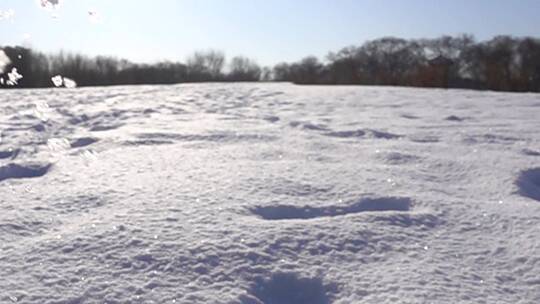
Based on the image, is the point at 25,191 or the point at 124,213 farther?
the point at 25,191

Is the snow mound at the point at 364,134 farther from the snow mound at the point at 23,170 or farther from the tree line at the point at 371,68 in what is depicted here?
the tree line at the point at 371,68

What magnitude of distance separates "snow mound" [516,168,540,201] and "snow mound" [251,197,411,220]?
0.61m

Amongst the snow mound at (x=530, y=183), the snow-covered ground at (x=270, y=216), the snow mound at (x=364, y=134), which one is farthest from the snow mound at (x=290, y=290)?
the snow mound at (x=364, y=134)

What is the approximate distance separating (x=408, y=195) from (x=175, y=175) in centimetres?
107

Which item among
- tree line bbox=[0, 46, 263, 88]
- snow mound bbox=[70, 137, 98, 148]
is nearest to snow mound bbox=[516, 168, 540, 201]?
snow mound bbox=[70, 137, 98, 148]

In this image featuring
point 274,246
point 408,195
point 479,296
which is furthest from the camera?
point 408,195

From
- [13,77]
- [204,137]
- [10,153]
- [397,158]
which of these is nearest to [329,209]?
[397,158]

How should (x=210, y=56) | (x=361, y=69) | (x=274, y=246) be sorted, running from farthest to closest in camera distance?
(x=361, y=69), (x=210, y=56), (x=274, y=246)

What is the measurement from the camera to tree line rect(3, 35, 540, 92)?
2061 cm

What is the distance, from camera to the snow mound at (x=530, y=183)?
2510 millimetres

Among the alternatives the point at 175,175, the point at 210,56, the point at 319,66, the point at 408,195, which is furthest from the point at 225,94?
the point at 319,66

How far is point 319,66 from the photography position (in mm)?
39906

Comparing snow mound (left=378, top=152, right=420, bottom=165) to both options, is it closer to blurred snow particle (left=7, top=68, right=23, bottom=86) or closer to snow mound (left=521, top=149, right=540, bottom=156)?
snow mound (left=521, top=149, right=540, bottom=156)

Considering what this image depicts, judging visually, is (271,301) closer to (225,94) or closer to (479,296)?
(479,296)
